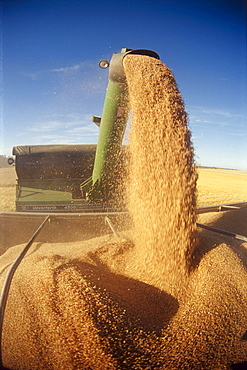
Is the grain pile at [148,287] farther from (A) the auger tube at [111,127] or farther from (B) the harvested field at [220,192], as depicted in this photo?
(B) the harvested field at [220,192]

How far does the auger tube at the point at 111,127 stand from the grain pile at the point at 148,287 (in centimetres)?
21

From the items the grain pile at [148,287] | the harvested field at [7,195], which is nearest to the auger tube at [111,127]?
the grain pile at [148,287]

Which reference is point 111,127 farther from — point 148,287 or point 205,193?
point 205,193

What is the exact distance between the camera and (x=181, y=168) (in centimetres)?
181

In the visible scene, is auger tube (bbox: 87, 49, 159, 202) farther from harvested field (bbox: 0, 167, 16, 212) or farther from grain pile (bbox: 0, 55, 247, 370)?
harvested field (bbox: 0, 167, 16, 212)

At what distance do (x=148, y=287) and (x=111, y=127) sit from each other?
1.79 metres

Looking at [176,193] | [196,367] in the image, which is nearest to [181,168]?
[176,193]

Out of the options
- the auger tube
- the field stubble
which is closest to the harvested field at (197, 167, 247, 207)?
the field stubble

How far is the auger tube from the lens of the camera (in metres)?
2.56

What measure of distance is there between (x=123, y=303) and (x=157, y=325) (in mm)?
218

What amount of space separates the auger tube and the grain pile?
0.69 ft

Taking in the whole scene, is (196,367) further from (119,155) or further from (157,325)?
(119,155)

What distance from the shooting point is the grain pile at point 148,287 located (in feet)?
3.81

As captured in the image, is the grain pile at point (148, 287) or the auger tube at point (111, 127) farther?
the auger tube at point (111, 127)
